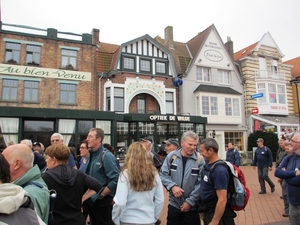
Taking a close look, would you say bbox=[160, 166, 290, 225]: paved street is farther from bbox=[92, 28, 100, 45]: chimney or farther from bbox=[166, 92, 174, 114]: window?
bbox=[92, 28, 100, 45]: chimney

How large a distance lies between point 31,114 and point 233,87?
56.8 feet

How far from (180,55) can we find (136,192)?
68.4 ft

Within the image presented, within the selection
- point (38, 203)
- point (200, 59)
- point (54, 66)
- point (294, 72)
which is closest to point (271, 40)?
point (294, 72)

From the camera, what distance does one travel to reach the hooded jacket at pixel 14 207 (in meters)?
1.53

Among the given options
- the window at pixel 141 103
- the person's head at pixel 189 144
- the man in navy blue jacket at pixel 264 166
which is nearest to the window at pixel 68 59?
the window at pixel 141 103

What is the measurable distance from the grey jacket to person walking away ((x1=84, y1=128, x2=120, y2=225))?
0.77m

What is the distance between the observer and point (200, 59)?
21.9 m

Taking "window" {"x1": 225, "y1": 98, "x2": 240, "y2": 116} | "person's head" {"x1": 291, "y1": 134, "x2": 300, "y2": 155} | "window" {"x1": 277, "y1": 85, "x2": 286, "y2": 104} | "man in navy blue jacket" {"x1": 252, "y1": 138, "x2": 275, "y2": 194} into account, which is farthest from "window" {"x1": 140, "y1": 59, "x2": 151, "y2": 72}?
"person's head" {"x1": 291, "y1": 134, "x2": 300, "y2": 155}

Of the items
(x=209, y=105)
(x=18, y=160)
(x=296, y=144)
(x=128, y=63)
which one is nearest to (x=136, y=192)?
(x=18, y=160)

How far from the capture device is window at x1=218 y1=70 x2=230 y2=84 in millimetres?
22867

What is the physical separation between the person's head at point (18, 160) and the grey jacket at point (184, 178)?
6.73 feet

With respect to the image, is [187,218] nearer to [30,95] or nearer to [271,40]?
[30,95]

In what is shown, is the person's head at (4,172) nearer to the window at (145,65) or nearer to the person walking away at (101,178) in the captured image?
the person walking away at (101,178)

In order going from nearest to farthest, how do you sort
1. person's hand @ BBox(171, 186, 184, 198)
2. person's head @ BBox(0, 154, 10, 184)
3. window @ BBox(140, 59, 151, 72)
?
person's head @ BBox(0, 154, 10, 184)
person's hand @ BBox(171, 186, 184, 198)
window @ BBox(140, 59, 151, 72)
